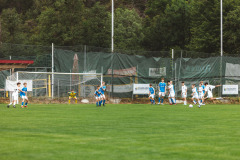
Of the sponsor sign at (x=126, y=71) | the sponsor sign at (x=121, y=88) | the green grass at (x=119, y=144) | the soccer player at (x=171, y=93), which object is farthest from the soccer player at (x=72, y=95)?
the green grass at (x=119, y=144)

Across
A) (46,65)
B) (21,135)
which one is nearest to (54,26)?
(46,65)

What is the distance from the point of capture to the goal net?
36688 millimetres

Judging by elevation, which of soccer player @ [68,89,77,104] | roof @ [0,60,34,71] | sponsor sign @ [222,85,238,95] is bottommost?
soccer player @ [68,89,77,104]

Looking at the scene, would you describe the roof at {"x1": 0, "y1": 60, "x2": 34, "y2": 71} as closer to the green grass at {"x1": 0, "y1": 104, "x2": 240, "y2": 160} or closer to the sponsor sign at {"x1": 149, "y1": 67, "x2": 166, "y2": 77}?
the sponsor sign at {"x1": 149, "y1": 67, "x2": 166, "y2": 77}

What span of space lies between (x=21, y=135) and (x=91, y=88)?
26914 mm

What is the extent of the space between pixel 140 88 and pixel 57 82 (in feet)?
22.1

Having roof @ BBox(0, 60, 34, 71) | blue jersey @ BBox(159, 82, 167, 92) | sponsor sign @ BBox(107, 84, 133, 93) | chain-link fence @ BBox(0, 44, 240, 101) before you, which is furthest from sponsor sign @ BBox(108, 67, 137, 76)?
roof @ BBox(0, 60, 34, 71)

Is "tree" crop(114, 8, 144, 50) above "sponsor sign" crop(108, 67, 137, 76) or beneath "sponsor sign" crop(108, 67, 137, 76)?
above

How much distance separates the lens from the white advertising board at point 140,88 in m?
36.9

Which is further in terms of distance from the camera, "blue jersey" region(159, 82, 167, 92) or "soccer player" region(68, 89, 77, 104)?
"blue jersey" region(159, 82, 167, 92)

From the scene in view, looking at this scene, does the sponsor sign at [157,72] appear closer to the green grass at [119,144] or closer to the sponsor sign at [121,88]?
the sponsor sign at [121,88]

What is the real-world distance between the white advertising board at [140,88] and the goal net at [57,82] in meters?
2.87

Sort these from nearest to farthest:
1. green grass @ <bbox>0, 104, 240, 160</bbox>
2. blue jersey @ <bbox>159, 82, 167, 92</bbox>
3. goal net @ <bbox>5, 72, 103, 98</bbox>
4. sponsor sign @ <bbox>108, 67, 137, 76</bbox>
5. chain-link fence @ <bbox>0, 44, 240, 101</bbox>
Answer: green grass @ <bbox>0, 104, 240, 160</bbox>, blue jersey @ <bbox>159, 82, 167, 92</bbox>, goal net @ <bbox>5, 72, 103, 98</bbox>, chain-link fence @ <bbox>0, 44, 240, 101</bbox>, sponsor sign @ <bbox>108, 67, 137, 76</bbox>

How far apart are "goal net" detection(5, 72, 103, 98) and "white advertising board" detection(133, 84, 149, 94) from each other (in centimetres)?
287
